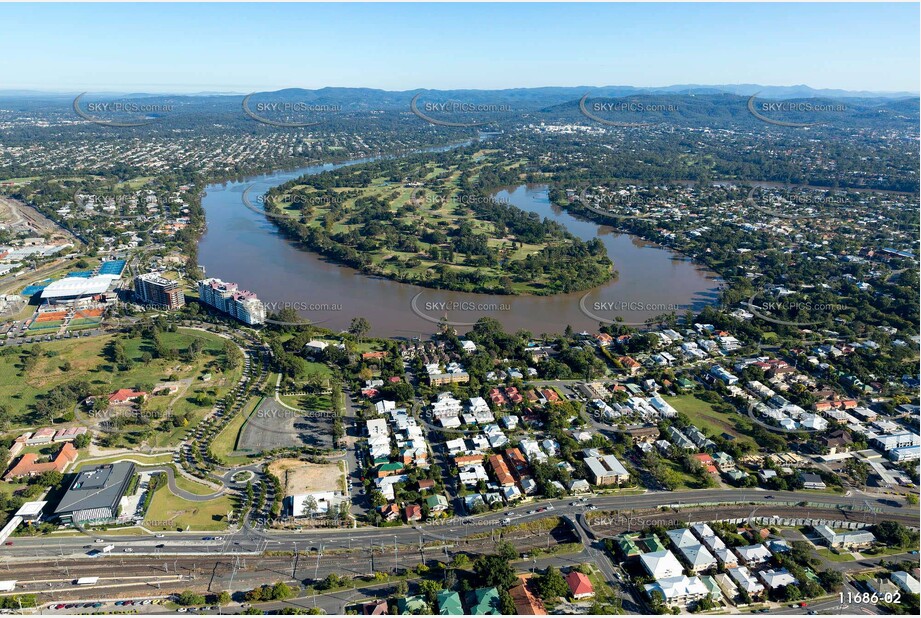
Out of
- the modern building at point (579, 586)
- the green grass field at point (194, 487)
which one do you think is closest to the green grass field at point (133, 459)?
the green grass field at point (194, 487)

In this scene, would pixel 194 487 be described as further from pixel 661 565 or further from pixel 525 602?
pixel 661 565

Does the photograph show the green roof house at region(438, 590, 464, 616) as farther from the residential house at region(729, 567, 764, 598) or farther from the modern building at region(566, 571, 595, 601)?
the residential house at region(729, 567, 764, 598)

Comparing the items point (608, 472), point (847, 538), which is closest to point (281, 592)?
point (608, 472)

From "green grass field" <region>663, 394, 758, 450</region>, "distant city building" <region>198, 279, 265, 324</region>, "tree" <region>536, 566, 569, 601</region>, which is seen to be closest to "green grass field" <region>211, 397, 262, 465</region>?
"distant city building" <region>198, 279, 265, 324</region>

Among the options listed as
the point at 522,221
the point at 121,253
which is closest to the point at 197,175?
the point at 121,253

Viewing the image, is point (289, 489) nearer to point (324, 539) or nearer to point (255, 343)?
point (324, 539)

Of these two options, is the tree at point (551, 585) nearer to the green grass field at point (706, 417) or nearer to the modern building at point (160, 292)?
the green grass field at point (706, 417)
